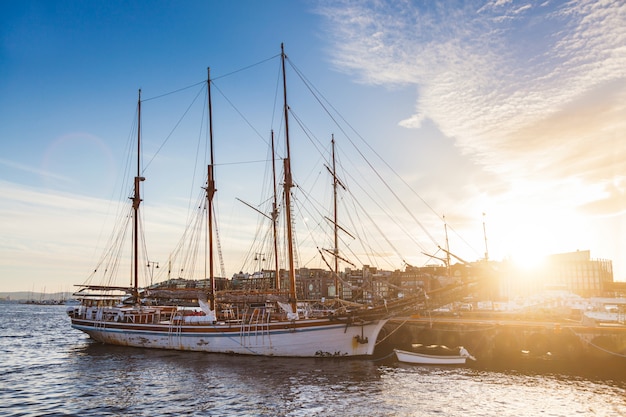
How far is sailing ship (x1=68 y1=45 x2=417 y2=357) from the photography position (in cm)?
3641

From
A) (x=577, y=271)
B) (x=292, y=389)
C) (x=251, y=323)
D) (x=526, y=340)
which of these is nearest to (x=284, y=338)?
(x=251, y=323)

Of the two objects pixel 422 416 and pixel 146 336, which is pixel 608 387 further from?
pixel 146 336

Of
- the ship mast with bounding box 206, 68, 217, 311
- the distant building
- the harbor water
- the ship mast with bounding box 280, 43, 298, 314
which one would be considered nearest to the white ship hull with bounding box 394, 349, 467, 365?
the harbor water

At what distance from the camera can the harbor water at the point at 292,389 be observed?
23.2 m

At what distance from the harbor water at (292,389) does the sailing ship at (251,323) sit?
1.34 m

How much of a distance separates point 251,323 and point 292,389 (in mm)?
11991

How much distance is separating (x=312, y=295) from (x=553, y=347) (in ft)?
439

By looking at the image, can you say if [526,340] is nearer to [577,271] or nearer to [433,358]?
[433,358]

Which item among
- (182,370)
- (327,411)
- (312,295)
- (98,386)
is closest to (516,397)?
(327,411)

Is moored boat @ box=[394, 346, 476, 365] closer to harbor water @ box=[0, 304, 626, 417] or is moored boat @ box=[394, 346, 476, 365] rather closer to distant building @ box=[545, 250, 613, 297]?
harbor water @ box=[0, 304, 626, 417]

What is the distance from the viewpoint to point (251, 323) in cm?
3816

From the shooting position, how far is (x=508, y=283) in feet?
623

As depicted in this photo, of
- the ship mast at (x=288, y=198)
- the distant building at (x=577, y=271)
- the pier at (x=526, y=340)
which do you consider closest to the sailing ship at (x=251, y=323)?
the ship mast at (x=288, y=198)

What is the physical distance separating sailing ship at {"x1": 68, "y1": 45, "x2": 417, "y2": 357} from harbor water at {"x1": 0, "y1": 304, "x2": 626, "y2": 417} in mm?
1344
